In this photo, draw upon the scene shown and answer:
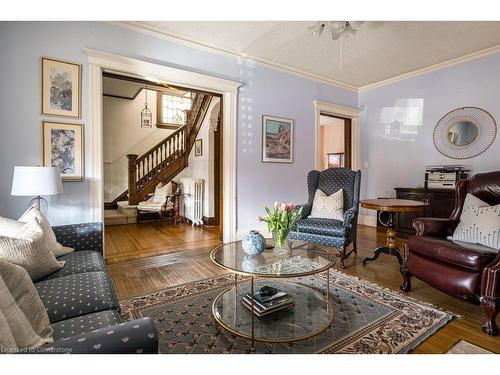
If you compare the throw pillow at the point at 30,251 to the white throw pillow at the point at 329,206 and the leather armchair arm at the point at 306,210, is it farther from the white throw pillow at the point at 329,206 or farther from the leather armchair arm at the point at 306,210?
the white throw pillow at the point at 329,206

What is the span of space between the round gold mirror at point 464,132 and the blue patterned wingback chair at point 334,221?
1944 mm

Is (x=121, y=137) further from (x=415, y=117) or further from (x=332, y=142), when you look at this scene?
(x=415, y=117)

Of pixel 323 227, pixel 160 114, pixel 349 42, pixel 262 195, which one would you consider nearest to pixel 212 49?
pixel 349 42

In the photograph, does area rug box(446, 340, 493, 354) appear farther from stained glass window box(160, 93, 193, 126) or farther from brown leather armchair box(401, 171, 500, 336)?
stained glass window box(160, 93, 193, 126)

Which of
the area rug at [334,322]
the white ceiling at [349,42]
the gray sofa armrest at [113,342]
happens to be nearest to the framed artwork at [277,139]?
the white ceiling at [349,42]

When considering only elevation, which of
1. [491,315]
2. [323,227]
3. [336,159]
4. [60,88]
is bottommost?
[491,315]

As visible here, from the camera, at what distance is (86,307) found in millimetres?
1319

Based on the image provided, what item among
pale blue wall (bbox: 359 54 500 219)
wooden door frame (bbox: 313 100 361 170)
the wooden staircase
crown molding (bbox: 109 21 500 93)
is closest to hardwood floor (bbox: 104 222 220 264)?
the wooden staircase

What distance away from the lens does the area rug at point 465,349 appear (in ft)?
5.06

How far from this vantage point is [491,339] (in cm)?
167

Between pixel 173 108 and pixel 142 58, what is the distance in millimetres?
4843

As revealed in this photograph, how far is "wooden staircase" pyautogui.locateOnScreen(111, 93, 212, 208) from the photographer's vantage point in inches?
234
